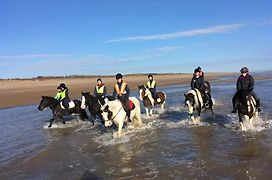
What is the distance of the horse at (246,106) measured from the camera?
37.2 ft

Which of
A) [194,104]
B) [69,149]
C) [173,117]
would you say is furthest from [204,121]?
[69,149]

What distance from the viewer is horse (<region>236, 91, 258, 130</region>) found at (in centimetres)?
1135

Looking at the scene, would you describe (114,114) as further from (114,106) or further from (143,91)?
(143,91)

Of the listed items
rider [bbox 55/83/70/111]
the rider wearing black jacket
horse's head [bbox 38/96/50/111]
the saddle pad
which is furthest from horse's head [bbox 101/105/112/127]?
horse's head [bbox 38/96/50/111]

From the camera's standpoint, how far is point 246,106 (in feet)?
37.2

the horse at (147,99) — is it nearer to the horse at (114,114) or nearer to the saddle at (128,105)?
the saddle at (128,105)

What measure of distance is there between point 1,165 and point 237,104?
7.62 meters

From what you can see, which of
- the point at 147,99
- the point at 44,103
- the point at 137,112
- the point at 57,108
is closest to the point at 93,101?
the point at 137,112

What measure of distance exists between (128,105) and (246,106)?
12.9ft

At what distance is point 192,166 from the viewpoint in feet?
26.5

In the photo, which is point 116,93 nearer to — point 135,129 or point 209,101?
point 135,129

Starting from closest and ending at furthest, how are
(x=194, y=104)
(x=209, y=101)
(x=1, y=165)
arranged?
1. (x=1, y=165)
2. (x=194, y=104)
3. (x=209, y=101)

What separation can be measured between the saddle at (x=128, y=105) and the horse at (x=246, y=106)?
3632 mm

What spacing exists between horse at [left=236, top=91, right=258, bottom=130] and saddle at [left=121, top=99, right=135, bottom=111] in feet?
11.9
